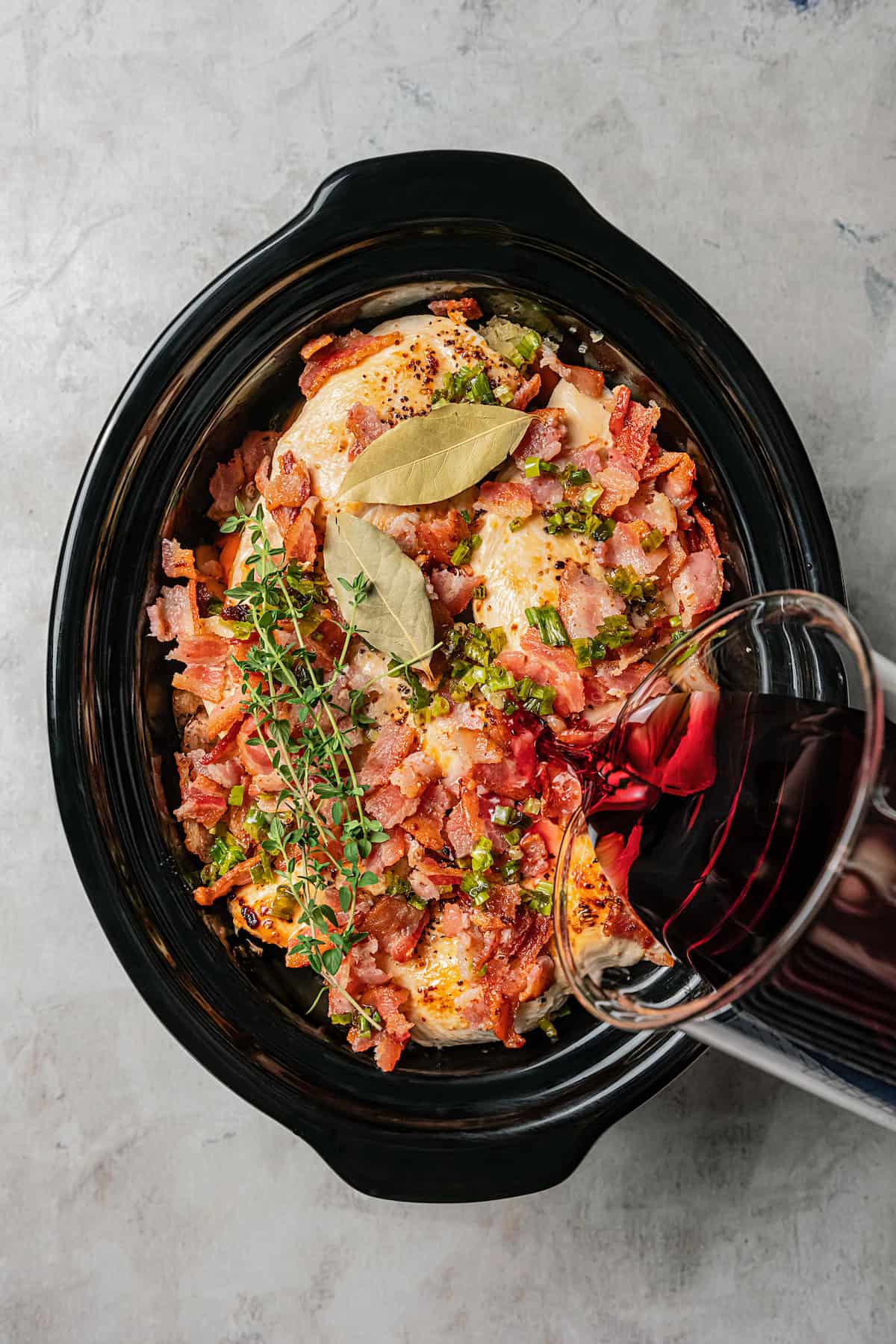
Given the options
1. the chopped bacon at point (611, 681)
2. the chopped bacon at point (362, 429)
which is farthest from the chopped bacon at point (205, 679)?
the chopped bacon at point (611, 681)

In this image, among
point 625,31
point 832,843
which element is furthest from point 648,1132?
Answer: point 625,31

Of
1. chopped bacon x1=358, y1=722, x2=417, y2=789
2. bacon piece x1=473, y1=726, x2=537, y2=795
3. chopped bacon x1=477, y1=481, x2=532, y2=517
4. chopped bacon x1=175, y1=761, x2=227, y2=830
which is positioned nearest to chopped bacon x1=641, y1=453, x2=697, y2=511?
chopped bacon x1=477, y1=481, x2=532, y2=517

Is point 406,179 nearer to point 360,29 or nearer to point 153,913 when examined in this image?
point 360,29

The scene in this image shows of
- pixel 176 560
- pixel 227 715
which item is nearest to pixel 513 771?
pixel 227 715

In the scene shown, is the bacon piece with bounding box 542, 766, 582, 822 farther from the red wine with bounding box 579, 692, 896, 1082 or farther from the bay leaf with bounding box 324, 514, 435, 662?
the bay leaf with bounding box 324, 514, 435, 662

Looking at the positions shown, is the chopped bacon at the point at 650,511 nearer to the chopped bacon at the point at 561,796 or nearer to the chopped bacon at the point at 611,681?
the chopped bacon at the point at 611,681

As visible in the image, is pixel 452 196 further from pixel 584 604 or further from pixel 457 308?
pixel 584 604
